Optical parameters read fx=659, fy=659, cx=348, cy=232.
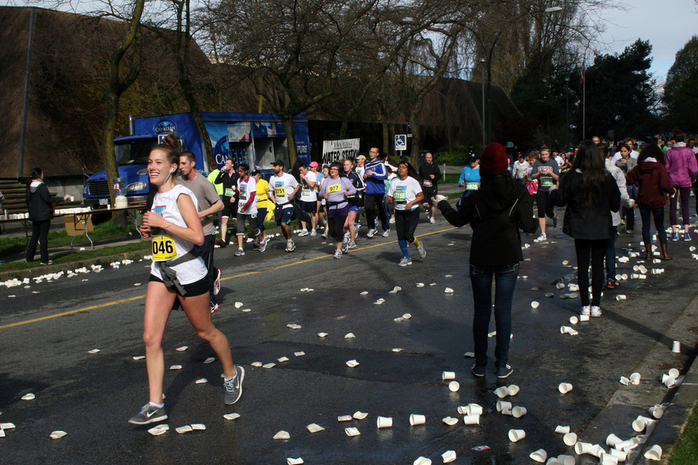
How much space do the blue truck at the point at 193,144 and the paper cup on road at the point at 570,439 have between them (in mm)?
17286

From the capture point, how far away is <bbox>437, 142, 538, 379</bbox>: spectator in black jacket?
5117mm

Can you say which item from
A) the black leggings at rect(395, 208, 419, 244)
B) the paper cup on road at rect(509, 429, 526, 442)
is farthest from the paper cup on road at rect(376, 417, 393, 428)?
the black leggings at rect(395, 208, 419, 244)

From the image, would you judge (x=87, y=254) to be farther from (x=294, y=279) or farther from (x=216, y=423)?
(x=216, y=423)

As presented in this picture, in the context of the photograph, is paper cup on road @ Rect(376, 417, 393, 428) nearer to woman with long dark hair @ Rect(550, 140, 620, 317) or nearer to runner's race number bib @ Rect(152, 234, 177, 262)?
runner's race number bib @ Rect(152, 234, 177, 262)

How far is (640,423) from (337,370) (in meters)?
2.46

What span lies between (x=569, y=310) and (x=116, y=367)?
4885mm

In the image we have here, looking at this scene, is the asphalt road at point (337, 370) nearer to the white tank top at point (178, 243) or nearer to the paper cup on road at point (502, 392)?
the paper cup on road at point (502, 392)

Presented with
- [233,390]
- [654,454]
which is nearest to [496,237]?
[654,454]

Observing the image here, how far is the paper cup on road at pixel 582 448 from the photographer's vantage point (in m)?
3.81

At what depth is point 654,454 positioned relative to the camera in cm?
362

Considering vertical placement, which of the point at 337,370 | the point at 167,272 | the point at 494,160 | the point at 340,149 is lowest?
the point at 337,370

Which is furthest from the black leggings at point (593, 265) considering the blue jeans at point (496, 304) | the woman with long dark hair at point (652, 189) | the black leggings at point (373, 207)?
the black leggings at point (373, 207)

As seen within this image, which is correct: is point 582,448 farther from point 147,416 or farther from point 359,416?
point 147,416

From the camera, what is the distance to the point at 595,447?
12.5 ft
